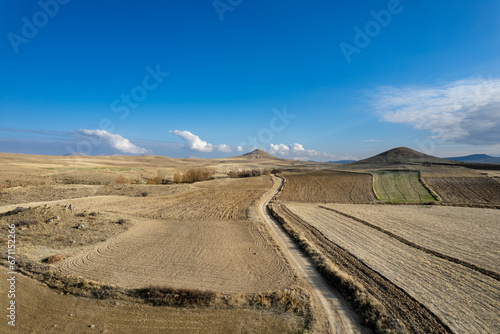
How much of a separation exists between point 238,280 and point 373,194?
37188mm

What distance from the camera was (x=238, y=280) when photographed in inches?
461

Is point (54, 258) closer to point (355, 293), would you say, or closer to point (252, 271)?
point (252, 271)

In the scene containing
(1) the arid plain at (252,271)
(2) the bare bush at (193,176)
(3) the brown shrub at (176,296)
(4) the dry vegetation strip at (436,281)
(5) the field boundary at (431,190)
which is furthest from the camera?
(2) the bare bush at (193,176)

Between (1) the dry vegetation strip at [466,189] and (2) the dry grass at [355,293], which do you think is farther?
(1) the dry vegetation strip at [466,189]

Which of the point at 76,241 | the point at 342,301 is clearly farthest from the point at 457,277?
the point at 76,241

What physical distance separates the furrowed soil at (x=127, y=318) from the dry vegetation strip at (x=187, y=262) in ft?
4.78

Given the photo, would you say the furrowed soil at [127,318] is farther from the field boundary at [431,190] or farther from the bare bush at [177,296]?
the field boundary at [431,190]

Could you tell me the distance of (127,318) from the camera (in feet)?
29.7

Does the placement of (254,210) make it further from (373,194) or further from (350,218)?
(373,194)

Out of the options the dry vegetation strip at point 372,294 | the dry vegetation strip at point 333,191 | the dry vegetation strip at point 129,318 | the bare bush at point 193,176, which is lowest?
the dry vegetation strip at point 129,318

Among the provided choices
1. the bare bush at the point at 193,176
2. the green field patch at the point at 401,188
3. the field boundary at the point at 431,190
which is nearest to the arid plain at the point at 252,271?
the field boundary at the point at 431,190

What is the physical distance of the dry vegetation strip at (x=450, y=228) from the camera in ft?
50.2

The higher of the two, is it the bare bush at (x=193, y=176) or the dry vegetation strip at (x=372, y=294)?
the bare bush at (x=193, y=176)
